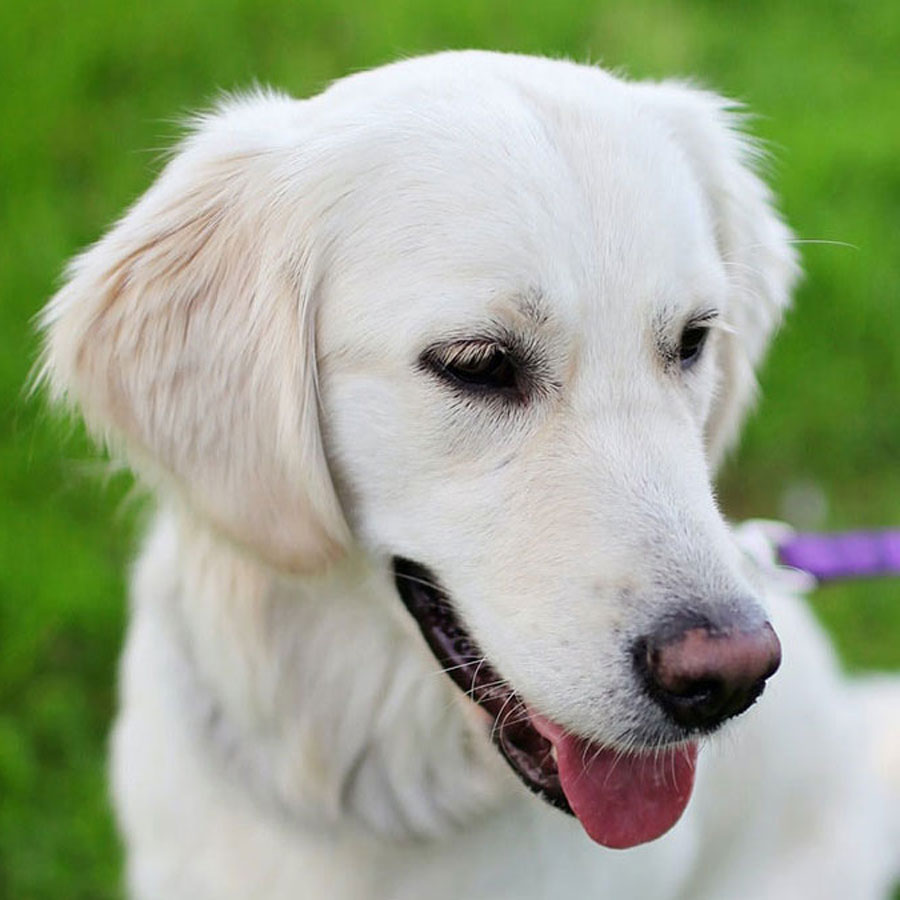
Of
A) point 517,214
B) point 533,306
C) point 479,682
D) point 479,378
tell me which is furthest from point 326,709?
point 517,214

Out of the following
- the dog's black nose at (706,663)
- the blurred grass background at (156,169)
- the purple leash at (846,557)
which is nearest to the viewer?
the dog's black nose at (706,663)

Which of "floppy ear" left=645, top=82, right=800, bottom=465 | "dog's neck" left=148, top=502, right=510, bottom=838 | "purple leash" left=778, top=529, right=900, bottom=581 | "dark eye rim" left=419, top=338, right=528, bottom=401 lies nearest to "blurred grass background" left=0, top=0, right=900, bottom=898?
"dog's neck" left=148, top=502, right=510, bottom=838

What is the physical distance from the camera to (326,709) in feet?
8.71

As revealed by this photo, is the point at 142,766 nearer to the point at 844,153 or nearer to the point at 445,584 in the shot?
the point at 445,584

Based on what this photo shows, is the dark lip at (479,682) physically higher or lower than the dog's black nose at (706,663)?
lower

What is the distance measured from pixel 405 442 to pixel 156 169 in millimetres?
2589

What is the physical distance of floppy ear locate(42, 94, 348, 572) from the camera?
7.59 feet

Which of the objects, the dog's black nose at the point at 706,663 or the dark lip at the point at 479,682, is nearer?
the dog's black nose at the point at 706,663

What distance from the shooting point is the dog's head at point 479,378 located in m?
2.13

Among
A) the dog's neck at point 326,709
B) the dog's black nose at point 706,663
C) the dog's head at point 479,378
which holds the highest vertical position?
the dog's head at point 479,378

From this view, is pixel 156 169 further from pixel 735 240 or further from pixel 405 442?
pixel 405 442

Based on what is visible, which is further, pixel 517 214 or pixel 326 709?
pixel 326 709

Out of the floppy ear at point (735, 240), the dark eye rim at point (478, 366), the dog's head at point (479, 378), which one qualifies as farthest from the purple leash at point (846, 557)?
the dark eye rim at point (478, 366)

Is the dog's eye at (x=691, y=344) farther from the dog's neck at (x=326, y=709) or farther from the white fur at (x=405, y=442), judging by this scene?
the dog's neck at (x=326, y=709)
